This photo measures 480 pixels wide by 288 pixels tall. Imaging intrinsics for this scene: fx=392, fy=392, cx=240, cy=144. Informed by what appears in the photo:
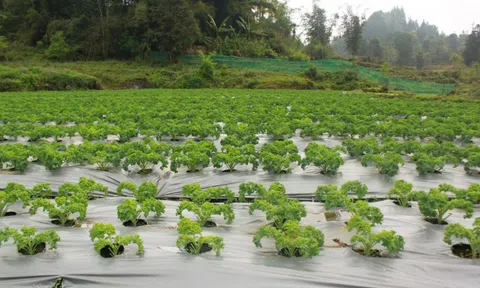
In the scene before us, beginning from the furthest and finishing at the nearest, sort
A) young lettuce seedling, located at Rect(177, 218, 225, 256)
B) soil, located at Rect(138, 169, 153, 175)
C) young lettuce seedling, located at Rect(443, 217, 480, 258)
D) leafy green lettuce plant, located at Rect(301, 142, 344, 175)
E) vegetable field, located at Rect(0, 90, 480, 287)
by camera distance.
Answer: soil, located at Rect(138, 169, 153, 175) → leafy green lettuce plant, located at Rect(301, 142, 344, 175) → young lettuce seedling, located at Rect(443, 217, 480, 258) → young lettuce seedling, located at Rect(177, 218, 225, 256) → vegetable field, located at Rect(0, 90, 480, 287)

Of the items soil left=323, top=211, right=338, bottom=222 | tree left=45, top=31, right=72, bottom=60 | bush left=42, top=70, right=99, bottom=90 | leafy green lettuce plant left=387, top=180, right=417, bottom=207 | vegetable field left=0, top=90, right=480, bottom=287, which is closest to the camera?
vegetable field left=0, top=90, right=480, bottom=287

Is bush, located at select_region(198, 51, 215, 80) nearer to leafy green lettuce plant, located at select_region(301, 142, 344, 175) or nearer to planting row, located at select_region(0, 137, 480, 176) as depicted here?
planting row, located at select_region(0, 137, 480, 176)

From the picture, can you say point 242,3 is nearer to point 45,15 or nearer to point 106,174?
point 45,15

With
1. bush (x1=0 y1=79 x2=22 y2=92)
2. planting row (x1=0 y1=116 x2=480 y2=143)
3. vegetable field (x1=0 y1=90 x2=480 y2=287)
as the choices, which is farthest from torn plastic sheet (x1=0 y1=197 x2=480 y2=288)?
bush (x1=0 y1=79 x2=22 y2=92)

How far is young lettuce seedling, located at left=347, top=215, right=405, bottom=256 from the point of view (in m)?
4.45

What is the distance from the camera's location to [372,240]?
451 cm

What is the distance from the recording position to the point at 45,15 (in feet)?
147

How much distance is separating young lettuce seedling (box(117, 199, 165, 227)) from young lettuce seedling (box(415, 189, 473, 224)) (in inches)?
146

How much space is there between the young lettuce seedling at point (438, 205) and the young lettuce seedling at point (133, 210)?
3719 millimetres

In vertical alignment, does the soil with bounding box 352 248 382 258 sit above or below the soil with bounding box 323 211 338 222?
below

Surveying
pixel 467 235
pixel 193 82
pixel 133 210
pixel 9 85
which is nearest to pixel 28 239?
pixel 133 210

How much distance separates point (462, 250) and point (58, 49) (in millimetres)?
41076

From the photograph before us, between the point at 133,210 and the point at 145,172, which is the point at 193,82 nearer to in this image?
the point at 145,172

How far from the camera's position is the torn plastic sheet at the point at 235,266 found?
3951 millimetres
